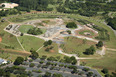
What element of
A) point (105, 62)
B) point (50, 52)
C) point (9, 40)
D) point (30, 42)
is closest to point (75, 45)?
point (50, 52)

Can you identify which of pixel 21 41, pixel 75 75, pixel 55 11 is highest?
pixel 55 11

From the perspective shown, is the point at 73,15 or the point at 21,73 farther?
the point at 73,15

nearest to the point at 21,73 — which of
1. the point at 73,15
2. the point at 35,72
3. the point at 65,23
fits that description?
the point at 35,72

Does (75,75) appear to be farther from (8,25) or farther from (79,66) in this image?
(8,25)

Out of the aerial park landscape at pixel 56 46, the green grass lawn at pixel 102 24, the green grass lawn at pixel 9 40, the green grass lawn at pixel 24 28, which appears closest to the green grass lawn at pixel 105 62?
the aerial park landscape at pixel 56 46

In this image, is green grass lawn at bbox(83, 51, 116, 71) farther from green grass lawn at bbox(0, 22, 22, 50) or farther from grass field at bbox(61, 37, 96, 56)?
green grass lawn at bbox(0, 22, 22, 50)

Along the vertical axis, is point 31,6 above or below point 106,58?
above
